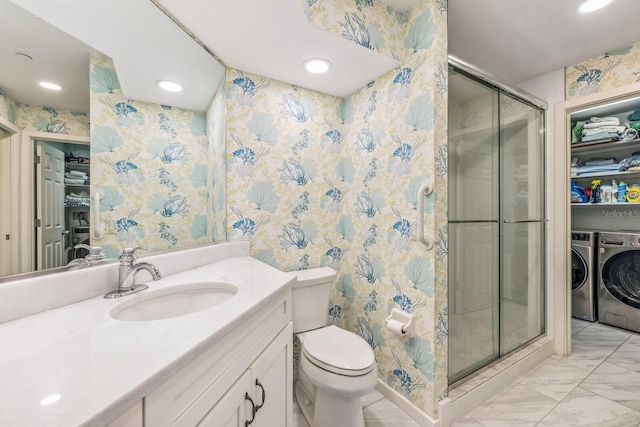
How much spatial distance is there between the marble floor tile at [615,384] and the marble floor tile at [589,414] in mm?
75

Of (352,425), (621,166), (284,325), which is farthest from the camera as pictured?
(621,166)

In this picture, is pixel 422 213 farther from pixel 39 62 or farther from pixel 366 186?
pixel 39 62

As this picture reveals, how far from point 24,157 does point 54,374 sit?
2.11 ft

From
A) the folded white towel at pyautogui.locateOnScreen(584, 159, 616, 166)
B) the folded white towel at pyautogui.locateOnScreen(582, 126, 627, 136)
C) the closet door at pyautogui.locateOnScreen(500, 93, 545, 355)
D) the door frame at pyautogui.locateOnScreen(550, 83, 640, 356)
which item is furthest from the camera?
the folded white towel at pyautogui.locateOnScreen(584, 159, 616, 166)

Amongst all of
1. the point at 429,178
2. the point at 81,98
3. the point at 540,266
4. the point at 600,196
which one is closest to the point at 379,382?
the point at 429,178

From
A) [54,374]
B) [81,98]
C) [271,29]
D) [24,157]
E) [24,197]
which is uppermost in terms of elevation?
[271,29]

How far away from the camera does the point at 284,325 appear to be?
3.78 ft

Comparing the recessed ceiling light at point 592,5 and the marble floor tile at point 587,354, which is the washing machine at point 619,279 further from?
the recessed ceiling light at point 592,5

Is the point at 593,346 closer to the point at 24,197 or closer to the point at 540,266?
the point at 540,266

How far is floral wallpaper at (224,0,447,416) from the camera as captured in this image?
4.72 ft

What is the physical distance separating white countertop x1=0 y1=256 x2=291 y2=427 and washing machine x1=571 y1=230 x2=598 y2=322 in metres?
3.56

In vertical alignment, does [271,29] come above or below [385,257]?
above

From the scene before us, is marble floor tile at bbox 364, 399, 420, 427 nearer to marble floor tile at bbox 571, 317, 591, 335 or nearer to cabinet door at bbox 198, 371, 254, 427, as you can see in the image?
cabinet door at bbox 198, 371, 254, 427

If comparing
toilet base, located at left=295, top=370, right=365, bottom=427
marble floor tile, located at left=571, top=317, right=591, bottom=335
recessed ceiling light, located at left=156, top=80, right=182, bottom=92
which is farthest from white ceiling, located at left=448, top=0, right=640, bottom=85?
marble floor tile, located at left=571, top=317, right=591, bottom=335
